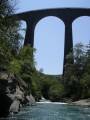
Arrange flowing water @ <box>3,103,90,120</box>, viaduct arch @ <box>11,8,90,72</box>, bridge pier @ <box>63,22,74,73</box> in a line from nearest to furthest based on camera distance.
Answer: flowing water @ <box>3,103,90,120</box>, bridge pier @ <box>63,22,74,73</box>, viaduct arch @ <box>11,8,90,72</box>

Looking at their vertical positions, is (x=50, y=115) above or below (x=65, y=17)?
below

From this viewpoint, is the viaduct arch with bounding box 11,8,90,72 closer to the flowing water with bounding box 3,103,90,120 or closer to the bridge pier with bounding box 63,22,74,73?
the bridge pier with bounding box 63,22,74,73

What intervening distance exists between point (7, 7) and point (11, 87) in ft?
32.7

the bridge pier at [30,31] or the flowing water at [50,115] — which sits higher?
the bridge pier at [30,31]

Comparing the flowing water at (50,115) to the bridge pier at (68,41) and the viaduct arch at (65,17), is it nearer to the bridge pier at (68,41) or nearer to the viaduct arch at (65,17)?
the bridge pier at (68,41)

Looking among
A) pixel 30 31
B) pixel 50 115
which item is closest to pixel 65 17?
pixel 30 31

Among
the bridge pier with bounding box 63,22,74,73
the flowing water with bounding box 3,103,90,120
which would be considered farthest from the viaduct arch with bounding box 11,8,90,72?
the flowing water with bounding box 3,103,90,120

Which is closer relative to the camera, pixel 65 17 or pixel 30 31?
pixel 65 17

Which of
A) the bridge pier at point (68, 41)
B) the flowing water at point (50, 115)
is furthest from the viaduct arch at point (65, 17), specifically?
the flowing water at point (50, 115)

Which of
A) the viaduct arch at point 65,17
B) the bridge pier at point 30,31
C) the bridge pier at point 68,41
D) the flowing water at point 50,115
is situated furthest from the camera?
the bridge pier at point 30,31

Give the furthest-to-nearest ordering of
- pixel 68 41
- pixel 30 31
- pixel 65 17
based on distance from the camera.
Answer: pixel 30 31 → pixel 68 41 → pixel 65 17

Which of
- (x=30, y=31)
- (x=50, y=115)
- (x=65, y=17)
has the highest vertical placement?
(x=65, y=17)

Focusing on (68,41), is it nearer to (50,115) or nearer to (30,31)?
(30,31)

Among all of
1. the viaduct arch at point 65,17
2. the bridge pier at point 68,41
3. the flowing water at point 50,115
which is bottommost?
the flowing water at point 50,115
